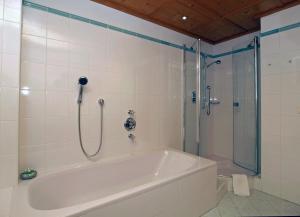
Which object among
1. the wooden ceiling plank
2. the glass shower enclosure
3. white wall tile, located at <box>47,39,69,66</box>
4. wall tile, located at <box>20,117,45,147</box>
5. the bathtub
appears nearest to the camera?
the bathtub

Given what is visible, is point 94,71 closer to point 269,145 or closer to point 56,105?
point 56,105

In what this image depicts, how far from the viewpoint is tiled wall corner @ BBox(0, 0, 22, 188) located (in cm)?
130

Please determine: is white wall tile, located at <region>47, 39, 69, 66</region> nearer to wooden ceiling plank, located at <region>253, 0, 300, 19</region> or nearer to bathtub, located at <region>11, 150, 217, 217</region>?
bathtub, located at <region>11, 150, 217, 217</region>

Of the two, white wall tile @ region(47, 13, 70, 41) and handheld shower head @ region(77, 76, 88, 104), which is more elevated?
white wall tile @ region(47, 13, 70, 41)

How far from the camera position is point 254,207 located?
1.89 metres

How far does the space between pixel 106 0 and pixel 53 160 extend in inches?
70.6

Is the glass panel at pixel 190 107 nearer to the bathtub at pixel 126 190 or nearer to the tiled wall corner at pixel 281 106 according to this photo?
the bathtub at pixel 126 190

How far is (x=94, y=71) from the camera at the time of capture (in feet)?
6.16

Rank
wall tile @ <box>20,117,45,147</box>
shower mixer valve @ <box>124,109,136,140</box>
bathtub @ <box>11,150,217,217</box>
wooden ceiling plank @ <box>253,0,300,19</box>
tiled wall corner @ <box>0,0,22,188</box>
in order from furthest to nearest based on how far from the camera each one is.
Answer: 1. shower mixer valve @ <box>124,109,136,140</box>
2. wooden ceiling plank @ <box>253,0,300,19</box>
3. wall tile @ <box>20,117,45,147</box>
4. tiled wall corner @ <box>0,0,22,188</box>
5. bathtub @ <box>11,150,217,217</box>

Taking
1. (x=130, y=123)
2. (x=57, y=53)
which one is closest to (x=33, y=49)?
(x=57, y=53)

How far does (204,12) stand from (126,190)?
7.28 feet

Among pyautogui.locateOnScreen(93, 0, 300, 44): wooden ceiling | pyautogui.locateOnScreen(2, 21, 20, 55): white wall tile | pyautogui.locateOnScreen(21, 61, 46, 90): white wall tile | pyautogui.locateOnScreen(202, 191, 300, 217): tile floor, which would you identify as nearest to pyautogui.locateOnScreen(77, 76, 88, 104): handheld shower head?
pyautogui.locateOnScreen(21, 61, 46, 90): white wall tile

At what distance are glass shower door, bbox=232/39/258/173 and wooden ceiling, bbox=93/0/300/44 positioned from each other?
1.53 ft

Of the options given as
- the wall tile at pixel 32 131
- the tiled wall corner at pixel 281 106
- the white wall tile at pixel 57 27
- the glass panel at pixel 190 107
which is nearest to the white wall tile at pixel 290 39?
the tiled wall corner at pixel 281 106
